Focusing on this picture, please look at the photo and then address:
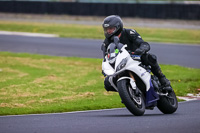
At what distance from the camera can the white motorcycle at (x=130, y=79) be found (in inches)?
287

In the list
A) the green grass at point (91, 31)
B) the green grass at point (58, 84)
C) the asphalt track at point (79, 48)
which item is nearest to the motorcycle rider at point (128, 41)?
the green grass at point (58, 84)

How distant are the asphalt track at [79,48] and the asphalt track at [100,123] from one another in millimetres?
10270

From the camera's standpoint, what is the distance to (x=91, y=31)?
32.5m

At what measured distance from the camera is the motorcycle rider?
780 cm

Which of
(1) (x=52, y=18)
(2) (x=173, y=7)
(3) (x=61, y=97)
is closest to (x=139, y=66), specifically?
(3) (x=61, y=97)

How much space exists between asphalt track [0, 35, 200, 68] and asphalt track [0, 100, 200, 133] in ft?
33.7

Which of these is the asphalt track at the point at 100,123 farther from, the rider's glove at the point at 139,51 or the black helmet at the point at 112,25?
the black helmet at the point at 112,25

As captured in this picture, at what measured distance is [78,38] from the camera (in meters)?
28.4

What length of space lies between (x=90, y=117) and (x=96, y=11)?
28.5 meters

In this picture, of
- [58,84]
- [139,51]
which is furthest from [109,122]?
[58,84]

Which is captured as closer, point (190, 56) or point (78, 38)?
point (190, 56)

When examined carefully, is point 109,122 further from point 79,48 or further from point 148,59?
point 79,48

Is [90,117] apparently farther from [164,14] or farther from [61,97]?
[164,14]

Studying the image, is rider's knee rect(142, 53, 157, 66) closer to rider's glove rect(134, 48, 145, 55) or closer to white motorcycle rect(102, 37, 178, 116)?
white motorcycle rect(102, 37, 178, 116)
